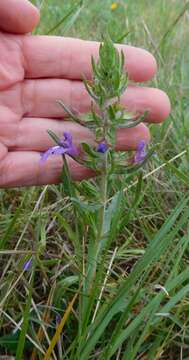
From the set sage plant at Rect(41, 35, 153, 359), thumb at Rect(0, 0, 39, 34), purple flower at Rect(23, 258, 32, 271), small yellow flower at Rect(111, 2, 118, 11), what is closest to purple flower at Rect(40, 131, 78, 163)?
sage plant at Rect(41, 35, 153, 359)

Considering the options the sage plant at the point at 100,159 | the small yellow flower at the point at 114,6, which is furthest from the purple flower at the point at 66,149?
the small yellow flower at the point at 114,6

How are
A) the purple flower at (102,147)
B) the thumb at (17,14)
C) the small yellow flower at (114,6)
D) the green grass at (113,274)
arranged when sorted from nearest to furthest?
the green grass at (113,274) → the purple flower at (102,147) → the thumb at (17,14) → the small yellow flower at (114,6)

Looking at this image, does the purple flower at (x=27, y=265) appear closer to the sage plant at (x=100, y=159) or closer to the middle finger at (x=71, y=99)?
the sage plant at (x=100, y=159)

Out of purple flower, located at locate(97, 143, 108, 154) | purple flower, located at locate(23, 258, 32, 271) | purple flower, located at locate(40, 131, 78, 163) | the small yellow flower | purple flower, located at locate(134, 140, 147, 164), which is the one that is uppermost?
purple flower, located at locate(97, 143, 108, 154)

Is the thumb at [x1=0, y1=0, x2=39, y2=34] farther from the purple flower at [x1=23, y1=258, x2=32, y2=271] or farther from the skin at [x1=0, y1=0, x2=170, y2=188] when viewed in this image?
the purple flower at [x1=23, y1=258, x2=32, y2=271]

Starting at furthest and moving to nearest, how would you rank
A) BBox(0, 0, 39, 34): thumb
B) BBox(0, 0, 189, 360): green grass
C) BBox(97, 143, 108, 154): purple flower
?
BBox(0, 0, 39, 34): thumb, BBox(97, 143, 108, 154): purple flower, BBox(0, 0, 189, 360): green grass

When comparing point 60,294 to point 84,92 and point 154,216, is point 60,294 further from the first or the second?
point 84,92

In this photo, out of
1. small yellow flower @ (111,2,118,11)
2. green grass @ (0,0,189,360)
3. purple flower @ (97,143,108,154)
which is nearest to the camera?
green grass @ (0,0,189,360)

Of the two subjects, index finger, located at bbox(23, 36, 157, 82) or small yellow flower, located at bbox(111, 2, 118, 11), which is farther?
small yellow flower, located at bbox(111, 2, 118, 11)

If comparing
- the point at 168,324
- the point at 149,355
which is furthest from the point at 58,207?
the point at 149,355
